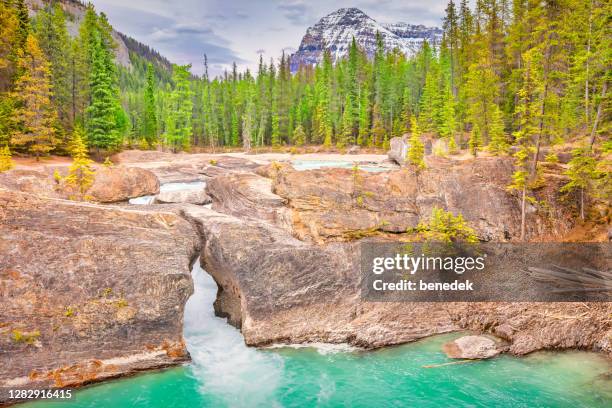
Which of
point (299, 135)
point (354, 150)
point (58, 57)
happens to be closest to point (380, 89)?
point (354, 150)

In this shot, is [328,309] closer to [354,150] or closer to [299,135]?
[354,150]

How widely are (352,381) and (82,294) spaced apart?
32.1 ft

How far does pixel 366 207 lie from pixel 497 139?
1267 cm

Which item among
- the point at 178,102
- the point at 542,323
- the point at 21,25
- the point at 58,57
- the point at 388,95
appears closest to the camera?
the point at 542,323

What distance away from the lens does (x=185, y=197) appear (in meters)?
25.7

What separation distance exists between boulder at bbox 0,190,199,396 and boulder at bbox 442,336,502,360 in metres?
10.2

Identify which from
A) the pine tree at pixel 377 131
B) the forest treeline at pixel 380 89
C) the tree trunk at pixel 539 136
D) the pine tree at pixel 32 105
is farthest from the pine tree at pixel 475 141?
the pine tree at pixel 32 105

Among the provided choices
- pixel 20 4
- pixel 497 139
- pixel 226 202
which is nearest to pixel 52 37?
pixel 20 4

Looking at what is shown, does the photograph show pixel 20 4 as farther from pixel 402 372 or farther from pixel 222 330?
pixel 402 372

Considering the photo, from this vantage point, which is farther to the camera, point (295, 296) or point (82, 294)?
point (295, 296)

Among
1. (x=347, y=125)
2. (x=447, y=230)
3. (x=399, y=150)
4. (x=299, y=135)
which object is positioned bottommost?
(x=447, y=230)

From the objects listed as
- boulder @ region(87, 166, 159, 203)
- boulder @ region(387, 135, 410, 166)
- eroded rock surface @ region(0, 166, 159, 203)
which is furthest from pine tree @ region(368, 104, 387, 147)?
boulder @ region(87, 166, 159, 203)

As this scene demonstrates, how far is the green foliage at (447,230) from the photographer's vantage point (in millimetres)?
18984

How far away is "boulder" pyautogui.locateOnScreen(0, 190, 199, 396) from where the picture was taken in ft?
41.2
